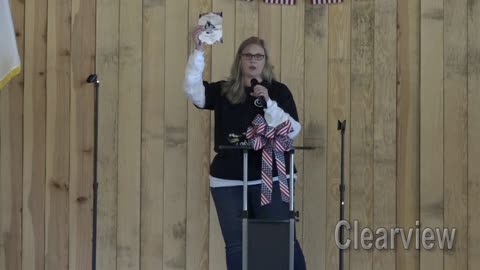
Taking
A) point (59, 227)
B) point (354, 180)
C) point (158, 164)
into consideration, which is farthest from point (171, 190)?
point (354, 180)

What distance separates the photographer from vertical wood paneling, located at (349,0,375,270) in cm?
438

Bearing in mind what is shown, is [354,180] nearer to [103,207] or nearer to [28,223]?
[103,207]

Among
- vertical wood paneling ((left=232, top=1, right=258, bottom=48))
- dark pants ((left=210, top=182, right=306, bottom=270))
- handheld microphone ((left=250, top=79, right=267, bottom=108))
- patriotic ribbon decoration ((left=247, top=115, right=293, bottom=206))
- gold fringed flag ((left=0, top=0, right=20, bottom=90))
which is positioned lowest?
dark pants ((left=210, top=182, right=306, bottom=270))

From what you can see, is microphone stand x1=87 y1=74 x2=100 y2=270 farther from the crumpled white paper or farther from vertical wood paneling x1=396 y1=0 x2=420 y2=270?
vertical wood paneling x1=396 y1=0 x2=420 y2=270

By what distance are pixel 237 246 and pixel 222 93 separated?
81 centimetres

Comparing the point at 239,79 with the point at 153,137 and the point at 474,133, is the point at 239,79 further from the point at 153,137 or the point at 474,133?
the point at 474,133

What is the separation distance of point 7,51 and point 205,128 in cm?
122

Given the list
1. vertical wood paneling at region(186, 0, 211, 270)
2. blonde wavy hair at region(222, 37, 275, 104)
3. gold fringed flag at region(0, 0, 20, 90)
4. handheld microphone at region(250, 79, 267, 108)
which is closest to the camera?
handheld microphone at region(250, 79, 267, 108)

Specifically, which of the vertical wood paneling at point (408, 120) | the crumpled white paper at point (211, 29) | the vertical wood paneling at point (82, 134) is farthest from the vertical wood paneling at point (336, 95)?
the vertical wood paneling at point (82, 134)

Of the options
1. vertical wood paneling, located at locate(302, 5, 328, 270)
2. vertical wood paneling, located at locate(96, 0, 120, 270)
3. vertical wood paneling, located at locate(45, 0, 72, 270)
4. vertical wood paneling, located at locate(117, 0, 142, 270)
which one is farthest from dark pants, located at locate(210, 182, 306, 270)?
vertical wood paneling, located at locate(45, 0, 72, 270)

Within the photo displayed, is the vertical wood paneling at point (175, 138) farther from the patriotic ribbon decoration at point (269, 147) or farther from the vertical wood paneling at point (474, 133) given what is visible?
the vertical wood paneling at point (474, 133)

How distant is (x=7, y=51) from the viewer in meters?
4.17

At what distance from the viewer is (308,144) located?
14.5 ft

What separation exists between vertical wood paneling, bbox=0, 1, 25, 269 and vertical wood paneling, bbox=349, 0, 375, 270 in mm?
2072
